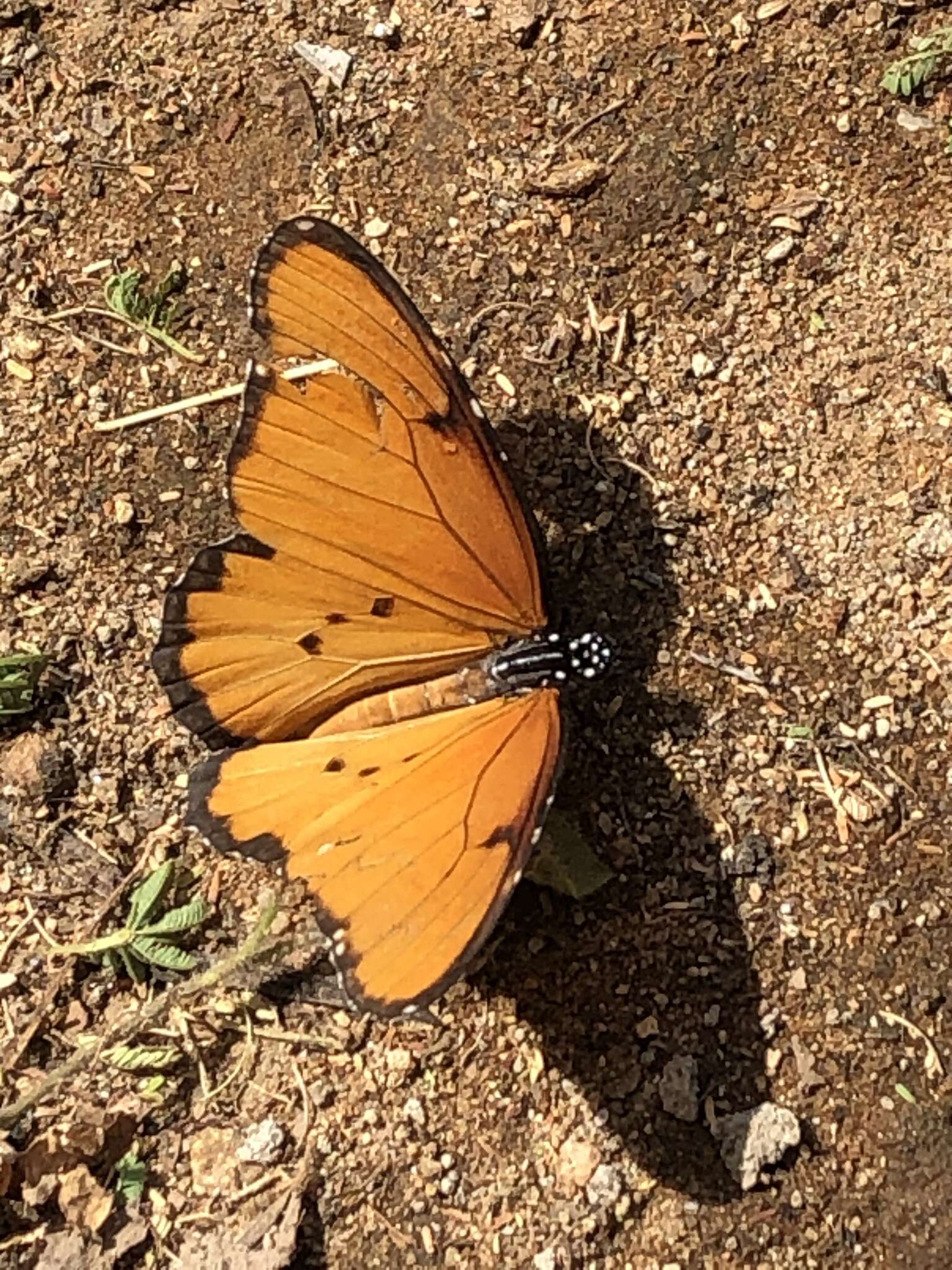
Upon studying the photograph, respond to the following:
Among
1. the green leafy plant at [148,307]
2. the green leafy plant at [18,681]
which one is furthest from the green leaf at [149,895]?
the green leafy plant at [148,307]

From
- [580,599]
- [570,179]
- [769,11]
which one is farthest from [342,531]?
[769,11]

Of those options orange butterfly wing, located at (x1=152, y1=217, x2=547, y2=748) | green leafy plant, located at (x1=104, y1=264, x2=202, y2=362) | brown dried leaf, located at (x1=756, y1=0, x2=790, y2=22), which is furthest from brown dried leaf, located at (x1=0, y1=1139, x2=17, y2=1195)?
brown dried leaf, located at (x1=756, y1=0, x2=790, y2=22)

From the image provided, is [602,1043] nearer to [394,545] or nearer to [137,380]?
[394,545]

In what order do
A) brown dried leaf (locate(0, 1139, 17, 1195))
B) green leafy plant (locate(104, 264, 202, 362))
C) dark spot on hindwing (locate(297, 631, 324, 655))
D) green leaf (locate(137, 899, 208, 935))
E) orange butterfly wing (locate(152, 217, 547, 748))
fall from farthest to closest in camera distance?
green leafy plant (locate(104, 264, 202, 362)) → green leaf (locate(137, 899, 208, 935)) → brown dried leaf (locate(0, 1139, 17, 1195)) → dark spot on hindwing (locate(297, 631, 324, 655)) → orange butterfly wing (locate(152, 217, 547, 748))

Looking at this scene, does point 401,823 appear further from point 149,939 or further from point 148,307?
point 148,307

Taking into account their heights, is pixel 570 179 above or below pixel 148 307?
above

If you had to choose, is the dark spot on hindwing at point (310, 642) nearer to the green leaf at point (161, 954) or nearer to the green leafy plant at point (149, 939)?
the green leafy plant at point (149, 939)

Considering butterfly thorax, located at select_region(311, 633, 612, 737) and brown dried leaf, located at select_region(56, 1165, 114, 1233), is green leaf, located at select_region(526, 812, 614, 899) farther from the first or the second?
brown dried leaf, located at select_region(56, 1165, 114, 1233)

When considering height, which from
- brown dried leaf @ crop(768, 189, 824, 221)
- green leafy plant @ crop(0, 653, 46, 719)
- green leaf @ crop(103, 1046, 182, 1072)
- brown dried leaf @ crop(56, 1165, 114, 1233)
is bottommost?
brown dried leaf @ crop(56, 1165, 114, 1233)
